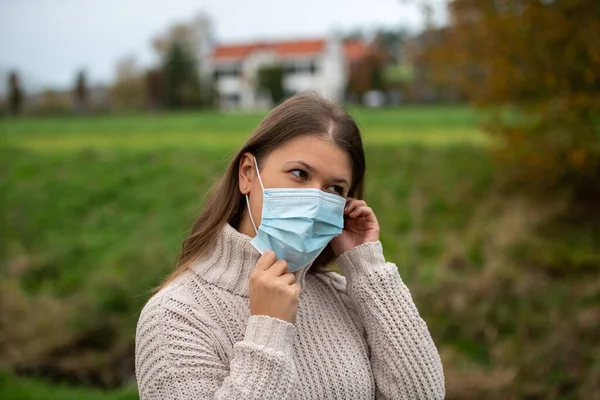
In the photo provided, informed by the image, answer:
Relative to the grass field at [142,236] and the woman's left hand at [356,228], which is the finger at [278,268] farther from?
the grass field at [142,236]

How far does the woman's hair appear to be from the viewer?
2.31 meters

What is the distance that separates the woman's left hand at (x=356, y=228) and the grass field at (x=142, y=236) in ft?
1.93

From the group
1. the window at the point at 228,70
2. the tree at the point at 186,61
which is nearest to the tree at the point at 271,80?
the tree at the point at 186,61

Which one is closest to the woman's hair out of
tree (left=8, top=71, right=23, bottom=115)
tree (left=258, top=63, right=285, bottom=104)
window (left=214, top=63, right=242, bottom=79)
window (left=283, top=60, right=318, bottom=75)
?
tree (left=8, top=71, right=23, bottom=115)

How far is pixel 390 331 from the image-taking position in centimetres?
242

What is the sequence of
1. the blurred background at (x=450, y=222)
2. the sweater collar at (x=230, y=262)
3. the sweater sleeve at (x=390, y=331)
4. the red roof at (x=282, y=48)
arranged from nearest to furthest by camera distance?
1. the sweater collar at (x=230, y=262)
2. the sweater sleeve at (x=390, y=331)
3. the blurred background at (x=450, y=222)
4. the red roof at (x=282, y=48)

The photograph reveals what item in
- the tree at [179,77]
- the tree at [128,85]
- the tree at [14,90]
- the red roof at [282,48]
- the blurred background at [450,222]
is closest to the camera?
the blurred background at [450,222]

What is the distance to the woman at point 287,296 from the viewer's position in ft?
6.69

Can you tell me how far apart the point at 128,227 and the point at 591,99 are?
7.67 metres

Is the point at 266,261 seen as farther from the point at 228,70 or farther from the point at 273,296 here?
the point at 228,70

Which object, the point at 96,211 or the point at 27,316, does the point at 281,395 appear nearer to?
the point at 27,316

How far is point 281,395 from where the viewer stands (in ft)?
6.54

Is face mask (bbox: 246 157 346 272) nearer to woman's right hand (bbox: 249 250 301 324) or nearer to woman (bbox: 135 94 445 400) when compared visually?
woman (bbox: 135 94 445 400)

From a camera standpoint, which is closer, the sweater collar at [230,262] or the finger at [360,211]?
the sweater collar at [230,262]
